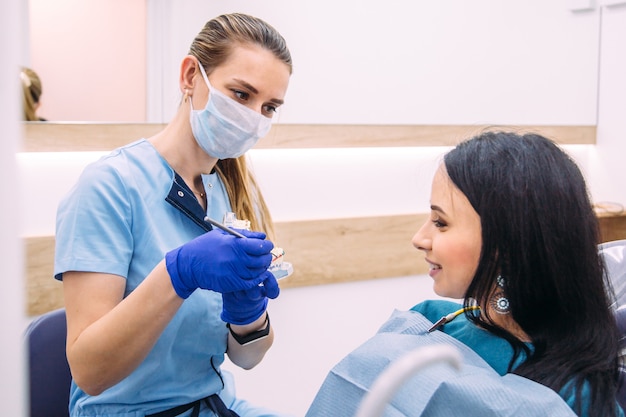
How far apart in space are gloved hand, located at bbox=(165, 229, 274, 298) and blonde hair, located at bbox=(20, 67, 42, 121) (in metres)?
1.22

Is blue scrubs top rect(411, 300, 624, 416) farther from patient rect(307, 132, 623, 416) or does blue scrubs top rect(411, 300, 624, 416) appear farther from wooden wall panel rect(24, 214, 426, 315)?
wooden wall panel rect(24, 214, 426, 315)

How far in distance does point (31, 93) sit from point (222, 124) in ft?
3.26

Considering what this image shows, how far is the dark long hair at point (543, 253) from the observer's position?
1.17m

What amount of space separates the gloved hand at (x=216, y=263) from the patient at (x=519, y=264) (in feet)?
0.74

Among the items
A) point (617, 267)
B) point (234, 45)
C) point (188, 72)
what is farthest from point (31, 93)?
point (617, 267)

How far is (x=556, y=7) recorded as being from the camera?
10.9 ft

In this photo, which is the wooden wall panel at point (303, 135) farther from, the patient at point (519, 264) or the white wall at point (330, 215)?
the patient at point (519, 264)

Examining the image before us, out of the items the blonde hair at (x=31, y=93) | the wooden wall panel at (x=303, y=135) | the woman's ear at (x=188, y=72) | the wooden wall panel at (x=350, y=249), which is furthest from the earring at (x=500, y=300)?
the blonde hair at (x=31, y=93)

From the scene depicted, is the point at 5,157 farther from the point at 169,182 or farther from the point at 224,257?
the point at 169,182

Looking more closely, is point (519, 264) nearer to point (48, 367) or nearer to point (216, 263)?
point (216, 263)

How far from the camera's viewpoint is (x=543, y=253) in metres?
1.17

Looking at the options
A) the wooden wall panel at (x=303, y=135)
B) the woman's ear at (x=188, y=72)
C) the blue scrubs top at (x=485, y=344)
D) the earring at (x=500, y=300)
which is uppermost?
the woman's ear at (x=188, y=72)

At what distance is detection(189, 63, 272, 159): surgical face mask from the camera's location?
1.44m

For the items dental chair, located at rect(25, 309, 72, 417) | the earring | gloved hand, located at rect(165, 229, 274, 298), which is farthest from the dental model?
the earring
